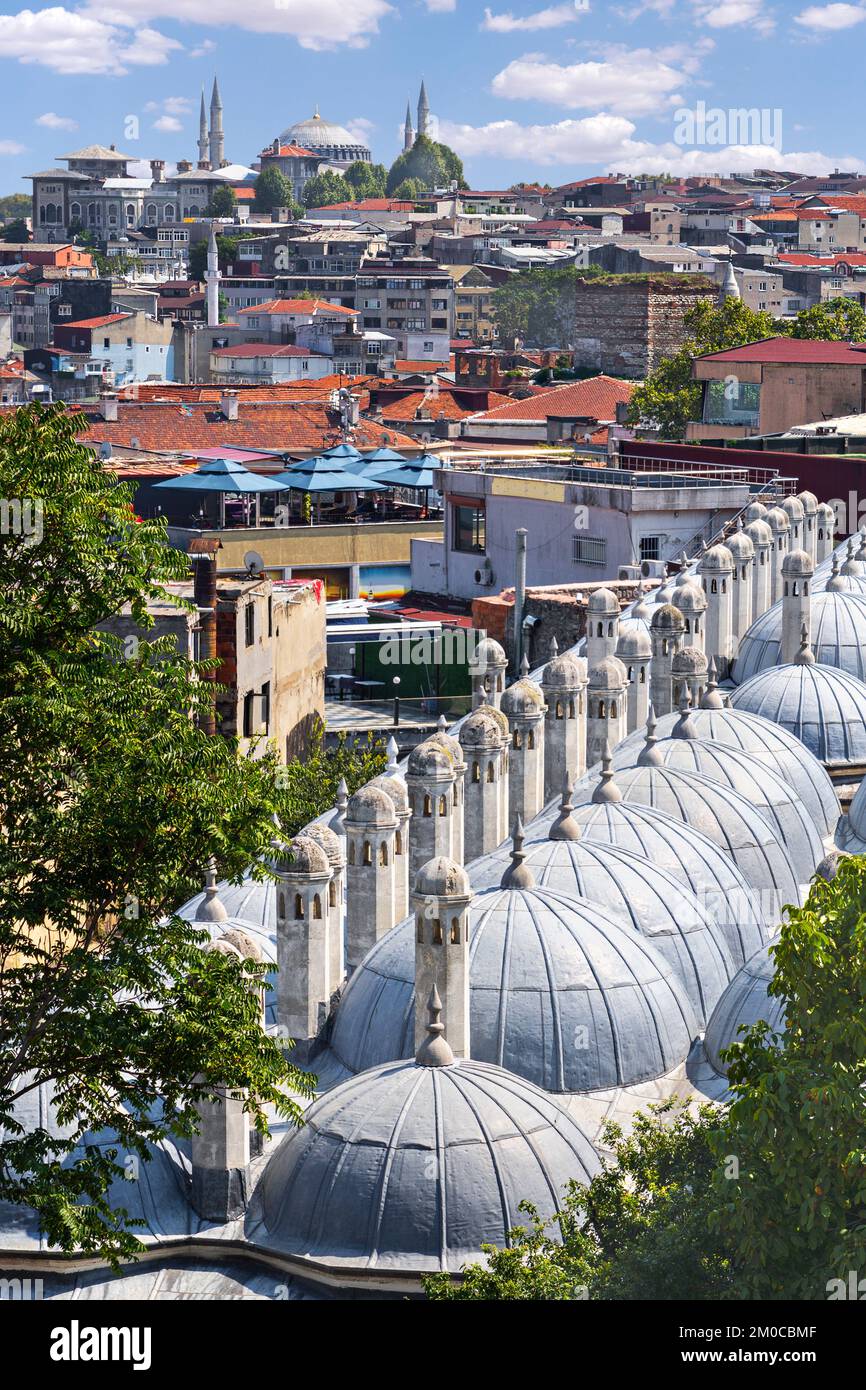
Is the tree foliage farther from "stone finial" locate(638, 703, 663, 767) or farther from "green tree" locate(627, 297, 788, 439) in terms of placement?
"green tree" locate(627, 297, 788, 439)

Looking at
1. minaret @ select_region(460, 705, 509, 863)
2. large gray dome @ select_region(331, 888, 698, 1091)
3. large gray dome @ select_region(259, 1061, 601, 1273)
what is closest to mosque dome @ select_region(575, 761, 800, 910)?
minaret @ select_region(460, 705, 509, 863)

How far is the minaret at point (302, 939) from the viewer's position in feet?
71.7

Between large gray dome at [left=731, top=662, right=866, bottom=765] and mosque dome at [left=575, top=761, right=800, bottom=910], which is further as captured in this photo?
large gray dome at [left=731, top=662, right=866, bottom=765]

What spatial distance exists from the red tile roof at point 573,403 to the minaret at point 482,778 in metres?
63.6

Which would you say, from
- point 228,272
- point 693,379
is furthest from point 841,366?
point 228,272

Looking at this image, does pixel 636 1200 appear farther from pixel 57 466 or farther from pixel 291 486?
pixel 291 486

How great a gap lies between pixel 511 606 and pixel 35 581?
33733 mm

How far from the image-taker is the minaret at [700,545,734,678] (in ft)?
140

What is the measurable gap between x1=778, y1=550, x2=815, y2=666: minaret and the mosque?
5.25 m

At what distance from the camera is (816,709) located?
3731cm

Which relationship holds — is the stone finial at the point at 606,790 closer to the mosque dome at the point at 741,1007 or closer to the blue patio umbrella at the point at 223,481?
the mosque dome at the point at 741,1007

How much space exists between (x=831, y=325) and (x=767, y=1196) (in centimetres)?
8507

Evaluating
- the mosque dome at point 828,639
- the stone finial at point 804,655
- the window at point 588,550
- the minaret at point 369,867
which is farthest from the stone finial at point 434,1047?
the window at point 588,550
